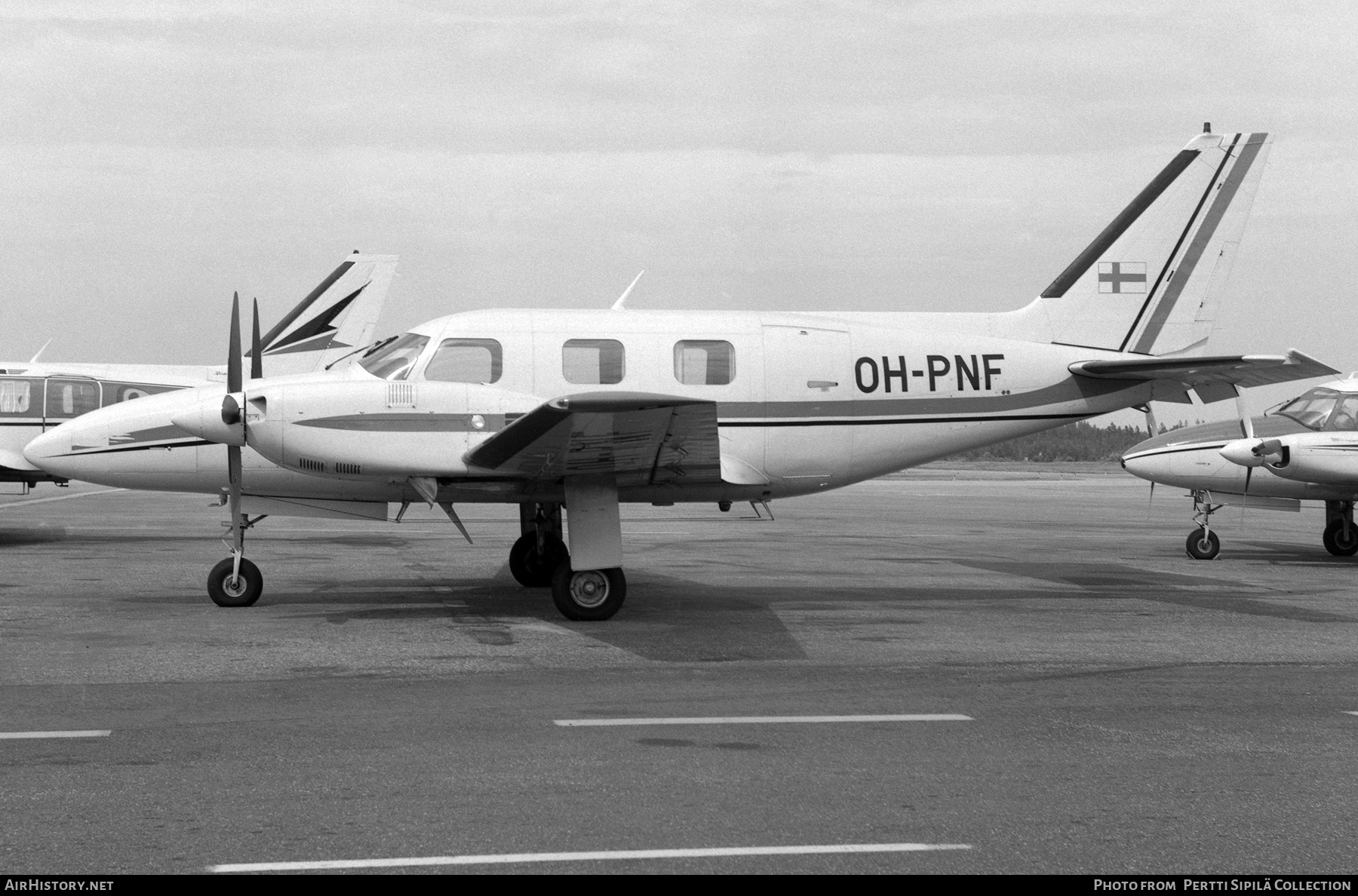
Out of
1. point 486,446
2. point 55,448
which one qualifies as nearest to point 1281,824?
point 486,446

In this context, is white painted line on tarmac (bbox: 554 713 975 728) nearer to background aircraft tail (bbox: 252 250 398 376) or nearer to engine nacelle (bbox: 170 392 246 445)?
engine nacelle (bbox: 170 392 246 445)

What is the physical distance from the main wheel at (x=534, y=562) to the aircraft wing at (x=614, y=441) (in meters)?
2.59

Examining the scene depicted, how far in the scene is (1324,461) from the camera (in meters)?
17.7

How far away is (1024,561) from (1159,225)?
513 cm

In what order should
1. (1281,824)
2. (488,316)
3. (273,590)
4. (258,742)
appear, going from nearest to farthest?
(1281,824), (258,742), (488,316), (273,590)

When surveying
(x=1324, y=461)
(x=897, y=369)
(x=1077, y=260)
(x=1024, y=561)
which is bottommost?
(x=1024, y=561)

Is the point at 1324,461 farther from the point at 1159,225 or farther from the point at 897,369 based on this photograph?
the point at 897,369

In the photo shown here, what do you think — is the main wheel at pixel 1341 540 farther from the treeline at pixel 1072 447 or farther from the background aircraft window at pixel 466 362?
the treeline at pixel 1072 447

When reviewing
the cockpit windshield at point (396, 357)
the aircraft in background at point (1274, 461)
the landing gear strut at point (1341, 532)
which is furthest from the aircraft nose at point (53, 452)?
the landing gear strut at point (1341, 532)

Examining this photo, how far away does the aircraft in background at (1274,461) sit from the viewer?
1770 cm

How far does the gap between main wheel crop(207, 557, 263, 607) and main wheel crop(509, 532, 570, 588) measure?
121 inches

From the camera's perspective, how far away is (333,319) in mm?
25766

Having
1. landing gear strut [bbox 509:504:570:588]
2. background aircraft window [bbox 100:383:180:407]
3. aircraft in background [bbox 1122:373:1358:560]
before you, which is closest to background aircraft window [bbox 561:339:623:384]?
landing gear strut [bbox 509:504:570:588]

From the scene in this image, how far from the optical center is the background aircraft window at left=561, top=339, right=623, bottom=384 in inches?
504
